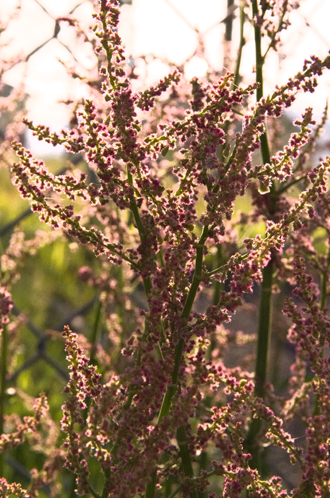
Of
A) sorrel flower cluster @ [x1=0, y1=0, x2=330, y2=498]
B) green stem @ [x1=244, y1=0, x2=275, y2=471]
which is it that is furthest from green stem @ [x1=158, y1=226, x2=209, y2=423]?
green stem @ [x1=244, y1=0, x2=275, y2=471]

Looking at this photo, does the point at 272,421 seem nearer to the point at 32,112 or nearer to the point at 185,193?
the point at 185,193

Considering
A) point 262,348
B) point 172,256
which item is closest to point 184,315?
point 172,256

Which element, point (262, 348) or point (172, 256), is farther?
point (262, 348)

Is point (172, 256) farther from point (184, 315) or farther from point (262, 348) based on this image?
point (262, 348)

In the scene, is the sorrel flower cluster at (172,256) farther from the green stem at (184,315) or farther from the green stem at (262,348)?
the green stem at (262,348)

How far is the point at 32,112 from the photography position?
3.83 ft

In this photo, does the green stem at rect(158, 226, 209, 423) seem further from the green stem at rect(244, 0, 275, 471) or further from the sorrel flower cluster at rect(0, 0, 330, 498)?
the green stem at rect(244, 0, 275, 471)

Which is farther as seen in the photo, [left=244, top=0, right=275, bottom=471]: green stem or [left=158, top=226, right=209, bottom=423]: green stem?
[left=244, top=0, right=275, bottom=471]: green stem

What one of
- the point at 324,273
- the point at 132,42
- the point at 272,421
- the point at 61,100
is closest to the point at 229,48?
the point at 132,42

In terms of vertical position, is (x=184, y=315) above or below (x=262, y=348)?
below

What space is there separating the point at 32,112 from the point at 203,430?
0.80 metres

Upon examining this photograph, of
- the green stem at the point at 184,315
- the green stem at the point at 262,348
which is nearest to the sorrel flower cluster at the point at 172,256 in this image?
the green stem at the point at 184,315

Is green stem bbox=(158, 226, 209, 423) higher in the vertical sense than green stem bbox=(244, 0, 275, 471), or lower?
lower

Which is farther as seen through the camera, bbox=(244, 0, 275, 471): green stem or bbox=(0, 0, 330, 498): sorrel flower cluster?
bbox=(244, 0, 275, 471): green stem
